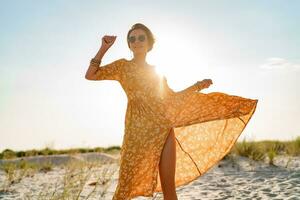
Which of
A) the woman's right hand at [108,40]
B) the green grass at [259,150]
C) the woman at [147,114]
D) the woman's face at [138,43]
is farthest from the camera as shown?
the green grass at [259,150]

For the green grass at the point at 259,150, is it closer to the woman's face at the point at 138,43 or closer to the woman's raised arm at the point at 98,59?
the woman's face at the point at 138,43

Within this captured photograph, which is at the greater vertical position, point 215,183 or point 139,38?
point 139,38

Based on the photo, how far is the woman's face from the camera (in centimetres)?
493

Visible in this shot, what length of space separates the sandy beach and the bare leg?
1.37 m

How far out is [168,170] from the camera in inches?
184

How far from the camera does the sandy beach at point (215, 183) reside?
730 cm

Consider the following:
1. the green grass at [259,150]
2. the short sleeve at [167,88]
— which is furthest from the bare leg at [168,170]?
the green grass at [259,150]

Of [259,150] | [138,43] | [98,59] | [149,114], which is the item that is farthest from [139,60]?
[259,150]

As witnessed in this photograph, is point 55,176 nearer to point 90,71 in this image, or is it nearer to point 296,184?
point 296,184

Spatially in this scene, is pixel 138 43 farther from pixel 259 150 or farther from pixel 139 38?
pixel 259 150

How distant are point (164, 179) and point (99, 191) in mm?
3611

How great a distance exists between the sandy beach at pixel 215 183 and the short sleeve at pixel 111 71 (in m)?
1.59

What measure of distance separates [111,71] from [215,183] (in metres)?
4.51

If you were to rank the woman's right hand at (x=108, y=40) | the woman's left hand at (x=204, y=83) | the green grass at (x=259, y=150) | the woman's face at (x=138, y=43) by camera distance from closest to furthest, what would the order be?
the woman's right hand at (x=108, y=40) < the woman's face at (x=138, y=43) < the woman's left hand at (x=204, y=83) < the green grass at (x=259, y=150)
